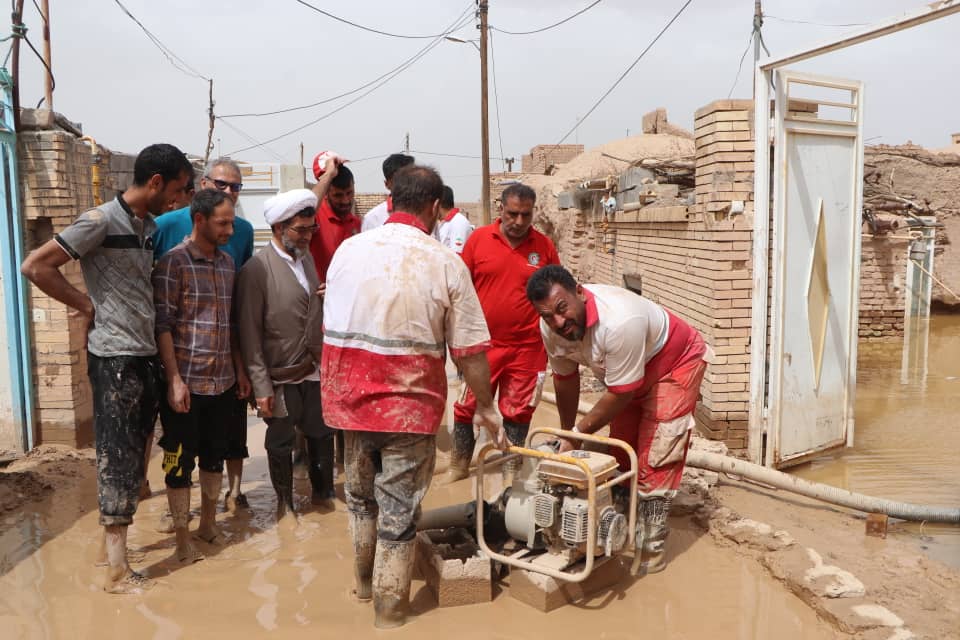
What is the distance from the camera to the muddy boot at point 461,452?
5387 millimetres

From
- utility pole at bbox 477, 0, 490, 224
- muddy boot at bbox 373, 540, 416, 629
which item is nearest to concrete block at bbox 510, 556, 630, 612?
muddy boot at bbox 373, 540, 416, 629

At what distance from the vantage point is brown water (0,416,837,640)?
334cm

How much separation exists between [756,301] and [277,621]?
4110 mm

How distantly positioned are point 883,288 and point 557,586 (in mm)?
11234

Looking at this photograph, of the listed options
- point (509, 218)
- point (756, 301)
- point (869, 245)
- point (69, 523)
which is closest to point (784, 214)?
point (756, 301)

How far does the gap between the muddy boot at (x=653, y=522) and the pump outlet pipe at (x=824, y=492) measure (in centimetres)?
135

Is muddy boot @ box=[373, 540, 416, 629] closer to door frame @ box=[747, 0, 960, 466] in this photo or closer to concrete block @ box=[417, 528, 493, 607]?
concrete block @ box=[417, 528, 493, 607]

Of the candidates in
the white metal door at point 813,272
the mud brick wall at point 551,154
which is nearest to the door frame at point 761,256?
the white metal door at point 813,272

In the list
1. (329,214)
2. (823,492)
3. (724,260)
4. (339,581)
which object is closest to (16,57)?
(329,214)

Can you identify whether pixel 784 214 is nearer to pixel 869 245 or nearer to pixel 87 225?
pixel 87 225

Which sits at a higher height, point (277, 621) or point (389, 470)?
point (389, 470)

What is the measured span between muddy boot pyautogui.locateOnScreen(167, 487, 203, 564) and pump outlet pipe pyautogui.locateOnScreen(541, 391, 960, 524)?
3.21 metres

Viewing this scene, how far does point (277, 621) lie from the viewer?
3.42 meters

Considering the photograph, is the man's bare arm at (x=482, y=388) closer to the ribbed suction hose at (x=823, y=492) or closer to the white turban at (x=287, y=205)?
the white turban at (x=287, y=205)
